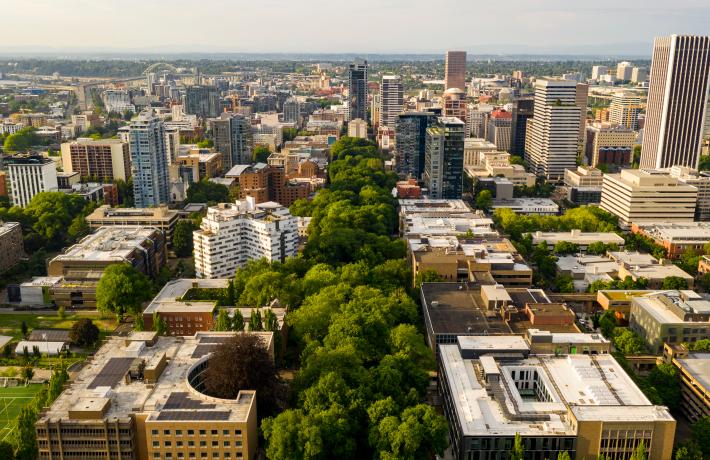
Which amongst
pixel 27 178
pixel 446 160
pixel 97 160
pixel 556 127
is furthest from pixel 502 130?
pixel 27 178

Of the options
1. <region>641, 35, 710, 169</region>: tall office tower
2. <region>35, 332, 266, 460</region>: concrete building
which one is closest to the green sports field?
<region>35, 332, 266, 460</region>: concrete building

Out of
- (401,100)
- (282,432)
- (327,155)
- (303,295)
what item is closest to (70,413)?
(282,432)

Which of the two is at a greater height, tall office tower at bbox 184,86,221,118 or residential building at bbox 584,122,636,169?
tall office tower at bbox 184,86,221,118

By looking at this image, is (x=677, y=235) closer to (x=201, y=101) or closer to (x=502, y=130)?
(x=502, y=130)

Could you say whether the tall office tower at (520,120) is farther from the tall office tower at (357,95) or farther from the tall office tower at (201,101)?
the tall office tower at (201,101)

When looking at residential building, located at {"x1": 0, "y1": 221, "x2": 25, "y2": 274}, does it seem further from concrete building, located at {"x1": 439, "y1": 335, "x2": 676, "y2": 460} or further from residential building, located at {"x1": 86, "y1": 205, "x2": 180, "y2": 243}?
concrete building, located at {"x1": 439, "y1": 335, "x2": 676, "y2": 460}
